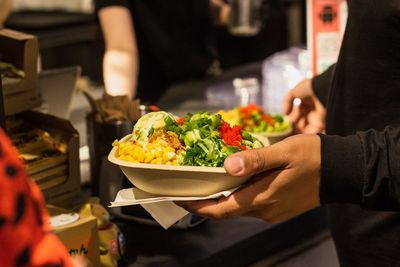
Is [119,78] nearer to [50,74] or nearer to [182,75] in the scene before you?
[50,74]

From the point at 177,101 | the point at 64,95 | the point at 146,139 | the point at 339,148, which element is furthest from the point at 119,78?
the point at 339,148

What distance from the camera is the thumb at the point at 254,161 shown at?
103 cm

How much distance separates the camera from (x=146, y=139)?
44.1 inches

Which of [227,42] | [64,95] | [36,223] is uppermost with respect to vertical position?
[36,223]

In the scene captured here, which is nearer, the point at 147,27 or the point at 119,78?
the point at 119,78

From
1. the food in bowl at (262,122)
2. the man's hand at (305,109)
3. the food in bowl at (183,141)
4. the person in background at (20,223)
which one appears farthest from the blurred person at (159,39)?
the person in background at (20,223)

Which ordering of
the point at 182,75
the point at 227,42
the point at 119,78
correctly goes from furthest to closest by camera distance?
1. the point at 227,42
2. the point at 182,75
3. the point at 119,78

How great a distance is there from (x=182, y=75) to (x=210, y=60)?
0.18 metres

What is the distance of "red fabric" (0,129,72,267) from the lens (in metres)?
0.57

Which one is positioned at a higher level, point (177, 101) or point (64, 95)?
point (64, 95)

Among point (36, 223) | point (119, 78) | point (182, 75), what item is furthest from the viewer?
point (182, 75)

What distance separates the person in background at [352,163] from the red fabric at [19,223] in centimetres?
47

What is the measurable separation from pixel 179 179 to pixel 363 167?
30 cm

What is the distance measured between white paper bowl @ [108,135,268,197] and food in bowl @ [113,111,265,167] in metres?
0.02
